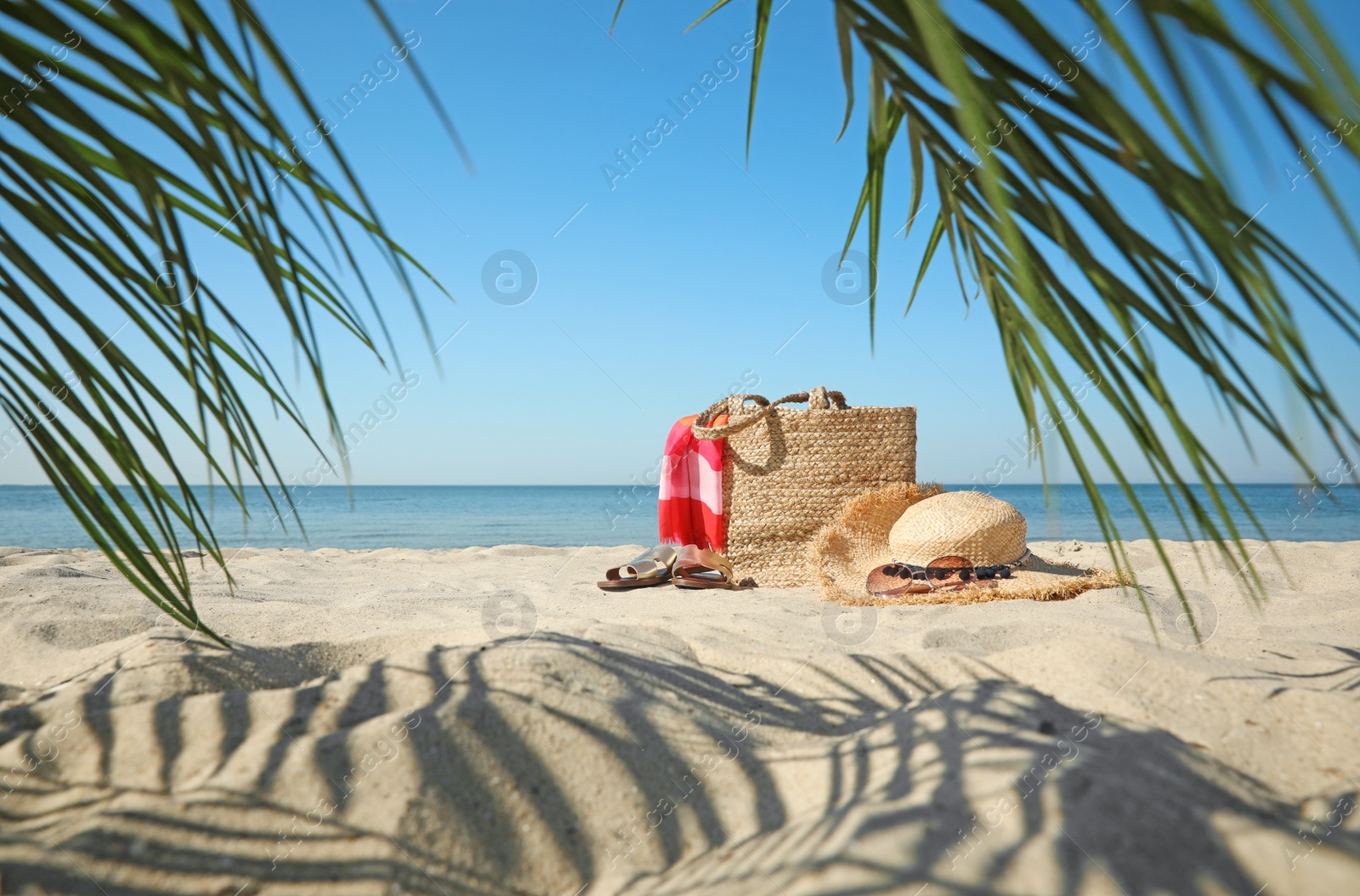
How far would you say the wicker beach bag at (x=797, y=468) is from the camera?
3682 millimetres

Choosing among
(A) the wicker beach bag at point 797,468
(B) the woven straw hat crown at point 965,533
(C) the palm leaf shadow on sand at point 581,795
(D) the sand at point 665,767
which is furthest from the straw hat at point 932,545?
(C) the palm leaf shadow on sand at point 581,795

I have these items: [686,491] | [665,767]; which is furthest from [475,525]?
[665,767]

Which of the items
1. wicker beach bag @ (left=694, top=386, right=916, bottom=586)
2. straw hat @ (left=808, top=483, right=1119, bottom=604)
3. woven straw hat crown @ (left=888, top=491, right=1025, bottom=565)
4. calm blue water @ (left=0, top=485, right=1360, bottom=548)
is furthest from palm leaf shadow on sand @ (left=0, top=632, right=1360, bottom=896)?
calm blue water @ (left=0, top=485, right=1360, bottom=548)

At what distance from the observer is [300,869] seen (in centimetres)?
95

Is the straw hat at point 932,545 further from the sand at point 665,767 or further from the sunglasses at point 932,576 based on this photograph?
the sand at point 665,767

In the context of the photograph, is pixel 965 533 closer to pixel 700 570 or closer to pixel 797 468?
pixel 797 468

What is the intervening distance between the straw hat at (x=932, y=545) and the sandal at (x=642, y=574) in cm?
72

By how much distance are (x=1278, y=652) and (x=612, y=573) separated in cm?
256

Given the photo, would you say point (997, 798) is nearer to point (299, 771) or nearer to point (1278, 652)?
point (299, 771)

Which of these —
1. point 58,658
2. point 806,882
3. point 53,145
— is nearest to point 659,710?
point 806,882

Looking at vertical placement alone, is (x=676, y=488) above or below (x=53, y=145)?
below

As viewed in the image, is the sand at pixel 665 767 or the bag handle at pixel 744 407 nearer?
the sand at pixel 665 767

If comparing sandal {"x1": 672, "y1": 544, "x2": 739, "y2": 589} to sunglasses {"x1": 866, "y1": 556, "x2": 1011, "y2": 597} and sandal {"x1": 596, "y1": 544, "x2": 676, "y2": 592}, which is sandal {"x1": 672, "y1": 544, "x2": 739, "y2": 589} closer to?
sandal {"x1": 596, "y1": 544, "x2": 676, "y2": 592}

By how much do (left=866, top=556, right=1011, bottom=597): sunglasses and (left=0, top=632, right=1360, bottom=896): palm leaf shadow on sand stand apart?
67.9 inches
